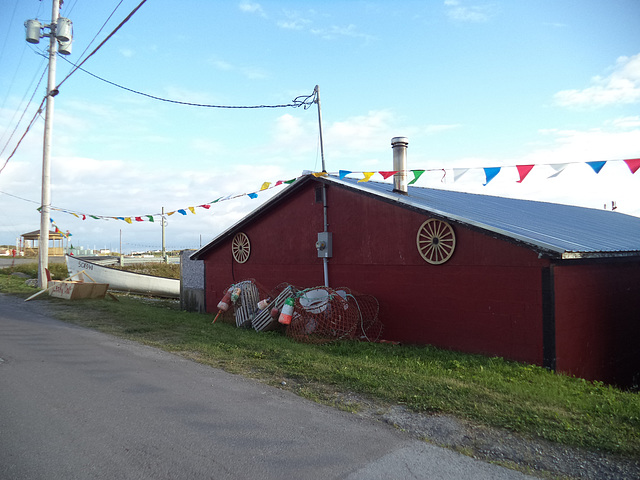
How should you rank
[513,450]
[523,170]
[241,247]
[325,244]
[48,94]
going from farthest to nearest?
[48,94]
[241,247]
[325,244]
[523,170]
[513,450]

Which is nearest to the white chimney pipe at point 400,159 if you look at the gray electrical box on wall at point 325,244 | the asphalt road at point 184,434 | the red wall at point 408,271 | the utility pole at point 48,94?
the red wall at point 408,271

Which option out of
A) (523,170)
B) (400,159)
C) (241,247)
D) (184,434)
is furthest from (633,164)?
(241,247)

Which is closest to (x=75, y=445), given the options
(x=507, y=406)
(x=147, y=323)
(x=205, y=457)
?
(x=205, y=457)

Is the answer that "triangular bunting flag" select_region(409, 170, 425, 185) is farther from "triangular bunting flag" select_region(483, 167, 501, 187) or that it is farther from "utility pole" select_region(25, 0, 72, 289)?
"utility pole" select_region(25, 0, 72, 289)

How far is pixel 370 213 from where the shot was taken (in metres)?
11.6

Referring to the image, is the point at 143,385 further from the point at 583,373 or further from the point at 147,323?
the point at 583,373

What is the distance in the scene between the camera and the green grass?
5.02 m

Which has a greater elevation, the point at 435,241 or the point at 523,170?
the point at 523,170

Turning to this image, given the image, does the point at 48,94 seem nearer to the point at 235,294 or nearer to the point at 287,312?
the point at 235,294

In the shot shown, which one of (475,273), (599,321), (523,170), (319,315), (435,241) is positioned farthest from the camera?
(319,315)

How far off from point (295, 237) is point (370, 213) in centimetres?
296

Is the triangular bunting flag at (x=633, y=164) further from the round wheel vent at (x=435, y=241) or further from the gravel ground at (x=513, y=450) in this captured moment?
the gravel ground at (x=513, y=450)

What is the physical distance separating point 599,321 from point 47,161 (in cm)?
2233

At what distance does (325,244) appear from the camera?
12570 millimetres
